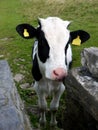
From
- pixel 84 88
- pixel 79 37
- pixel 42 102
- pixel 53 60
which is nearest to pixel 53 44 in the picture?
pixel 53 60

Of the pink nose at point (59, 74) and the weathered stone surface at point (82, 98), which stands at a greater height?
the pink nose at point (59, 74)

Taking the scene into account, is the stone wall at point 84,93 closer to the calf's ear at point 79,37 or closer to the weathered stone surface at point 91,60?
the weathered stone surface at point 91,60

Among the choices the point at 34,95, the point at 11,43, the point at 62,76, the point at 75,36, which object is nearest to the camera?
the point at 62,76

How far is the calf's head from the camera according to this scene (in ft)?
17.5

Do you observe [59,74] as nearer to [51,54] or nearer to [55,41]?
[51,54]

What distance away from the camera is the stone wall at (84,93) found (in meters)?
4.93

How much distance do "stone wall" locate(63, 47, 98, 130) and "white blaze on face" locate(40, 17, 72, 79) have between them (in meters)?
0.25

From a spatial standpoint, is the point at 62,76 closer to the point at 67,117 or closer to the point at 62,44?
the point at 62,44

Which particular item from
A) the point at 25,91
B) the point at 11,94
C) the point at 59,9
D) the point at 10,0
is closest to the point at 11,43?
the point at 25,91

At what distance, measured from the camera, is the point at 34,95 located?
24.9ft

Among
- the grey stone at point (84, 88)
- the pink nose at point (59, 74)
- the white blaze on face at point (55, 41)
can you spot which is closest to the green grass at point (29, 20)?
the white blaze on face at point (55, 41)

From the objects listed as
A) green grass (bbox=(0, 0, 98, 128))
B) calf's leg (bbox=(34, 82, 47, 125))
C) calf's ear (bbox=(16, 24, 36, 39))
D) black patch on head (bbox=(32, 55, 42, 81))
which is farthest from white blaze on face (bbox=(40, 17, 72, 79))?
green grass (bbox=(0, 0, 98, 128))

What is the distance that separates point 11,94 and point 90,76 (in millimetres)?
1381

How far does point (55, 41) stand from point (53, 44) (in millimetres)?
69
